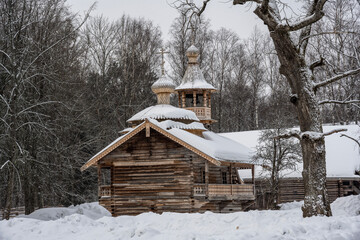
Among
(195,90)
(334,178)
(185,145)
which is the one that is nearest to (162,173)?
(185,145)

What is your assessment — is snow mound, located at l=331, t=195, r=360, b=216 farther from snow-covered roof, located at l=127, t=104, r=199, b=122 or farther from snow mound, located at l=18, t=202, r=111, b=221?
snow-covered roof, located at l=127, t=104, r=199, b=122

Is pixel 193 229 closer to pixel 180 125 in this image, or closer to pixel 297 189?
pixel 180 125

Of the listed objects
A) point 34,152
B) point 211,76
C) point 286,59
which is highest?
point 211,76

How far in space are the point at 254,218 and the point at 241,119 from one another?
4239cm

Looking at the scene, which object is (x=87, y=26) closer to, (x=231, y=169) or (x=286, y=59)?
(x=231, y=169)

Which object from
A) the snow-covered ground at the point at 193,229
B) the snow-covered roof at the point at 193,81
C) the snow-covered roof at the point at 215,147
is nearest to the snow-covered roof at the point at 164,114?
the snow-covered roof at the point at 215,147

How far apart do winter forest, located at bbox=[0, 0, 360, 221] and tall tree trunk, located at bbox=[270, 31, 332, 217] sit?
3.09 feet

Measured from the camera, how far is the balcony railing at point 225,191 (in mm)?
27344

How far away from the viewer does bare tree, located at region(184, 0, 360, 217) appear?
14219 millimetres

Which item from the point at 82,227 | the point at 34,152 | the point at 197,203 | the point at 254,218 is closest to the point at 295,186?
the point at 197,203

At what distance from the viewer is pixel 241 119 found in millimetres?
56719

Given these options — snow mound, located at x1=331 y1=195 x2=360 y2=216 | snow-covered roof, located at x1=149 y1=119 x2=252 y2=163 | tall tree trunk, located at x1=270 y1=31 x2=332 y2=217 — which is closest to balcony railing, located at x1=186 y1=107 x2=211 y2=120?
snow-covered roof, located at x1=149 y1=119 x2=252 y2=163

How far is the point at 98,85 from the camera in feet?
145

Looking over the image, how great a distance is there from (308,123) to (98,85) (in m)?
31.7
